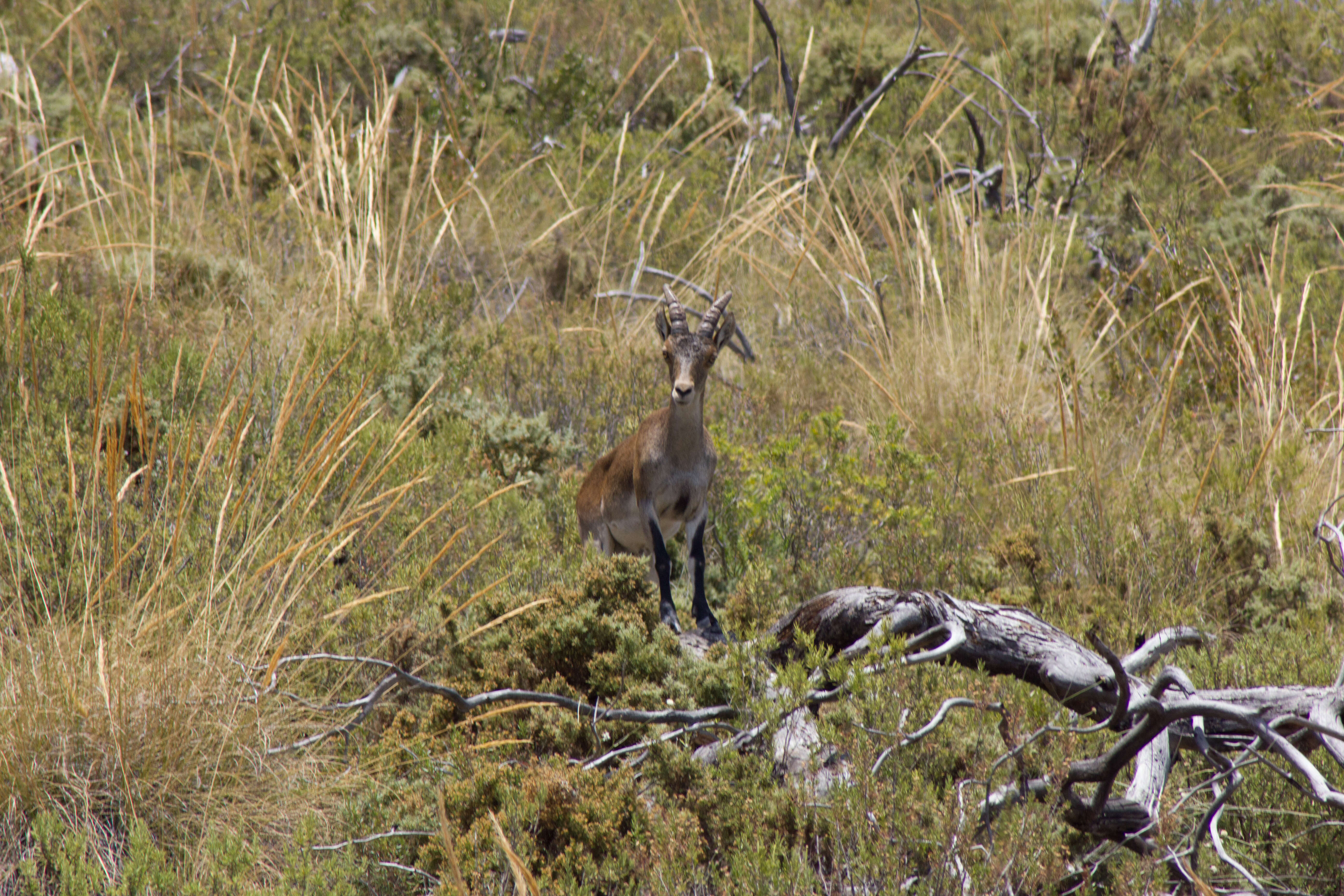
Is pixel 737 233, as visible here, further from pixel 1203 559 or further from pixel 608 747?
pixel 608 747

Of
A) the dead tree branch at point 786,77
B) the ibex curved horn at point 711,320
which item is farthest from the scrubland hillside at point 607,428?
the ibex curved horn at point 711,320

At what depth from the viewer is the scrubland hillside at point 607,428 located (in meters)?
3.20

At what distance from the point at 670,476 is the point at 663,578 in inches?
18.8

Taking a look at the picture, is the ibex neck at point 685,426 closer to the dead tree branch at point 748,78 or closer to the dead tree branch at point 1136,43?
the dead tree branch at point 748,78

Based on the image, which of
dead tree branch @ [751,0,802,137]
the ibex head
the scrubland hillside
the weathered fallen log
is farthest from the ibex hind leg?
dead tree branch @ [751,0,802,137]

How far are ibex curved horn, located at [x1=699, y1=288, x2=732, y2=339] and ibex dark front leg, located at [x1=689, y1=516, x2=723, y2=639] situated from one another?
0.91m

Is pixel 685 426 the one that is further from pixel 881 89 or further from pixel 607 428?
pixel 881 89

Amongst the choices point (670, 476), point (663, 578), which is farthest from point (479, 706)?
point (670, 476)

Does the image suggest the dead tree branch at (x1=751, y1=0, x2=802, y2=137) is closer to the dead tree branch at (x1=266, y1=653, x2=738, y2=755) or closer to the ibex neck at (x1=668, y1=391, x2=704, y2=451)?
the ibex neck at (x1=668, y1=391, x2=704, y2=451)

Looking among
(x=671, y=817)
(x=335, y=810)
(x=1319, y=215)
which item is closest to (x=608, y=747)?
(x=671, y=817)

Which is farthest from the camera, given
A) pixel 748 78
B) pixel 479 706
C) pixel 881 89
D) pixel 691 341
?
pixel 748 78

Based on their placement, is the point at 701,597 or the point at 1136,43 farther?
the point at 1136,43

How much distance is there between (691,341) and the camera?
457 cm

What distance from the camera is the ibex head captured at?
14.8ft
